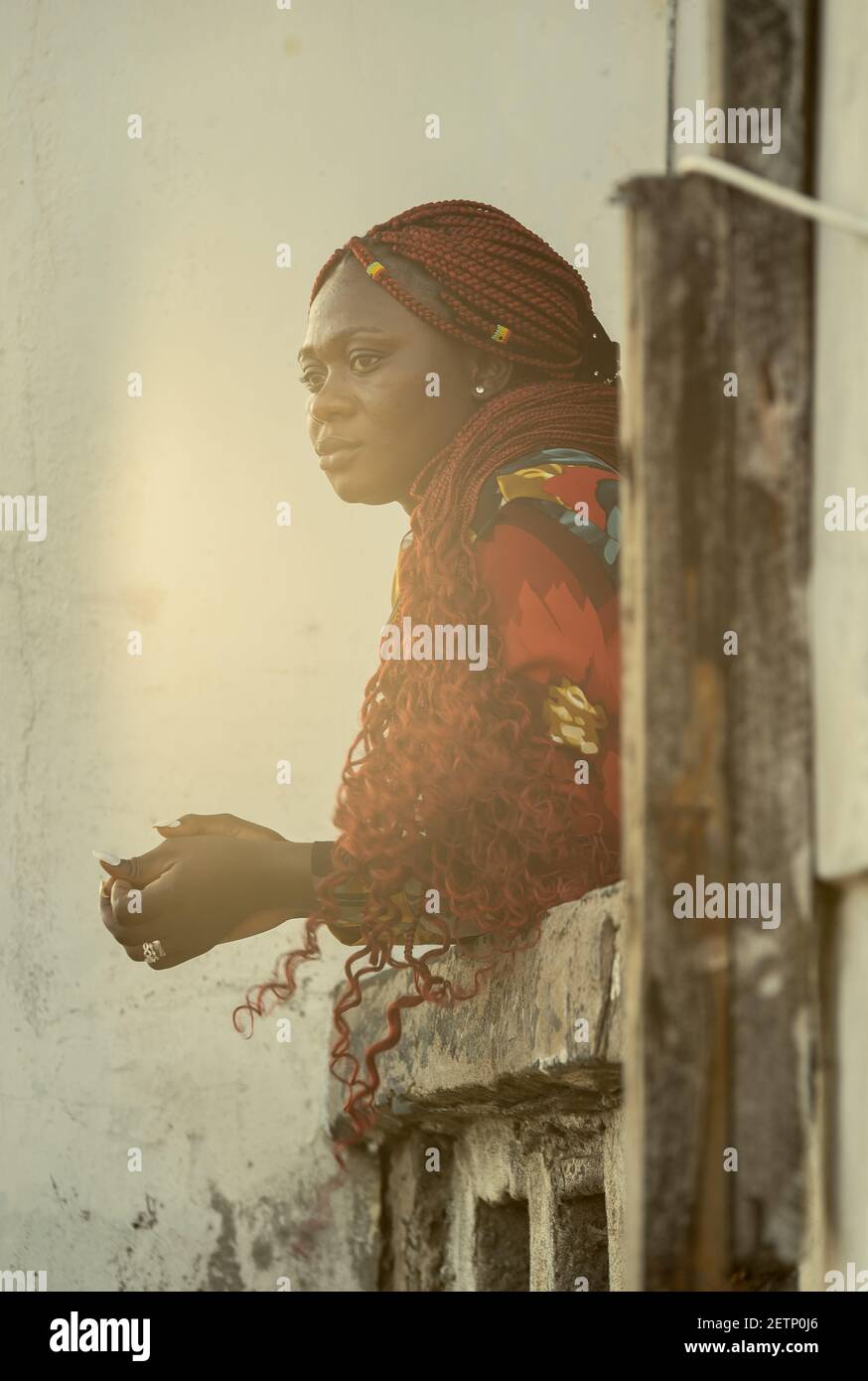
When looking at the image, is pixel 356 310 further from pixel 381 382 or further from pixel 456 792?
pixel 456 792

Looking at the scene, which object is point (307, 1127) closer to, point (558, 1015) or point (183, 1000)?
point (183, 1000)

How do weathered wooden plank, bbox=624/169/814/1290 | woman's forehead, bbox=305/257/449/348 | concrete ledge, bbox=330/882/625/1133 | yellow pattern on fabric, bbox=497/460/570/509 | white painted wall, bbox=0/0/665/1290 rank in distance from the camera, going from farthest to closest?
white painted wall, bbox=0/0/665/1290
woman's forehead, bbox=305/257/449/348
yellow pattern on fabric, bbox=497/460/570/509
concrete ledge, bbox=330/882/625/1133
weathered wooden plank, bbox=624/169/814/1290

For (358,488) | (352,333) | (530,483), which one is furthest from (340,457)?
(530,483)

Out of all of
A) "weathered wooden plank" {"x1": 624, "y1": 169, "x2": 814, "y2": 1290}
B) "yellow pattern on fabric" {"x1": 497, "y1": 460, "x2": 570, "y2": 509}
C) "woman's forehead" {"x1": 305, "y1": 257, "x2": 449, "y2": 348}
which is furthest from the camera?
"woman's forehead" {"x1": 305, "y1": 257, "x2": 449, "y2": 348}

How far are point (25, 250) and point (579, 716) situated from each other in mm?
2048

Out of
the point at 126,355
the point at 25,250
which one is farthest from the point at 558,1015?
the point at 25,250

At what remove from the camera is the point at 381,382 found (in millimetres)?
2338

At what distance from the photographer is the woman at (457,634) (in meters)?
1.95

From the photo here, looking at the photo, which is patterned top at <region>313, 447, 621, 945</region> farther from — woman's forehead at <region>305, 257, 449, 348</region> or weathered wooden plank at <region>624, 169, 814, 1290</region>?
weathered wooden plank at <region>624, 169, 814, 1290</region>

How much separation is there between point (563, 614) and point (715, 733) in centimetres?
105

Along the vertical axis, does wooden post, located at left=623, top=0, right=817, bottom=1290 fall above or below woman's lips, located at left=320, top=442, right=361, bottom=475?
below

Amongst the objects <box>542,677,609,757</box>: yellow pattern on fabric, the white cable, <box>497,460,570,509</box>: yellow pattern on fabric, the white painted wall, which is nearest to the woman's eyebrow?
<box>497,460,570,509</box>: yellow pattern on fabric

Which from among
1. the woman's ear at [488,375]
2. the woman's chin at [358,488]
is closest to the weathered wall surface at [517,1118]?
the woman's chin at [358,488]

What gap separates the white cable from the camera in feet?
3.23
